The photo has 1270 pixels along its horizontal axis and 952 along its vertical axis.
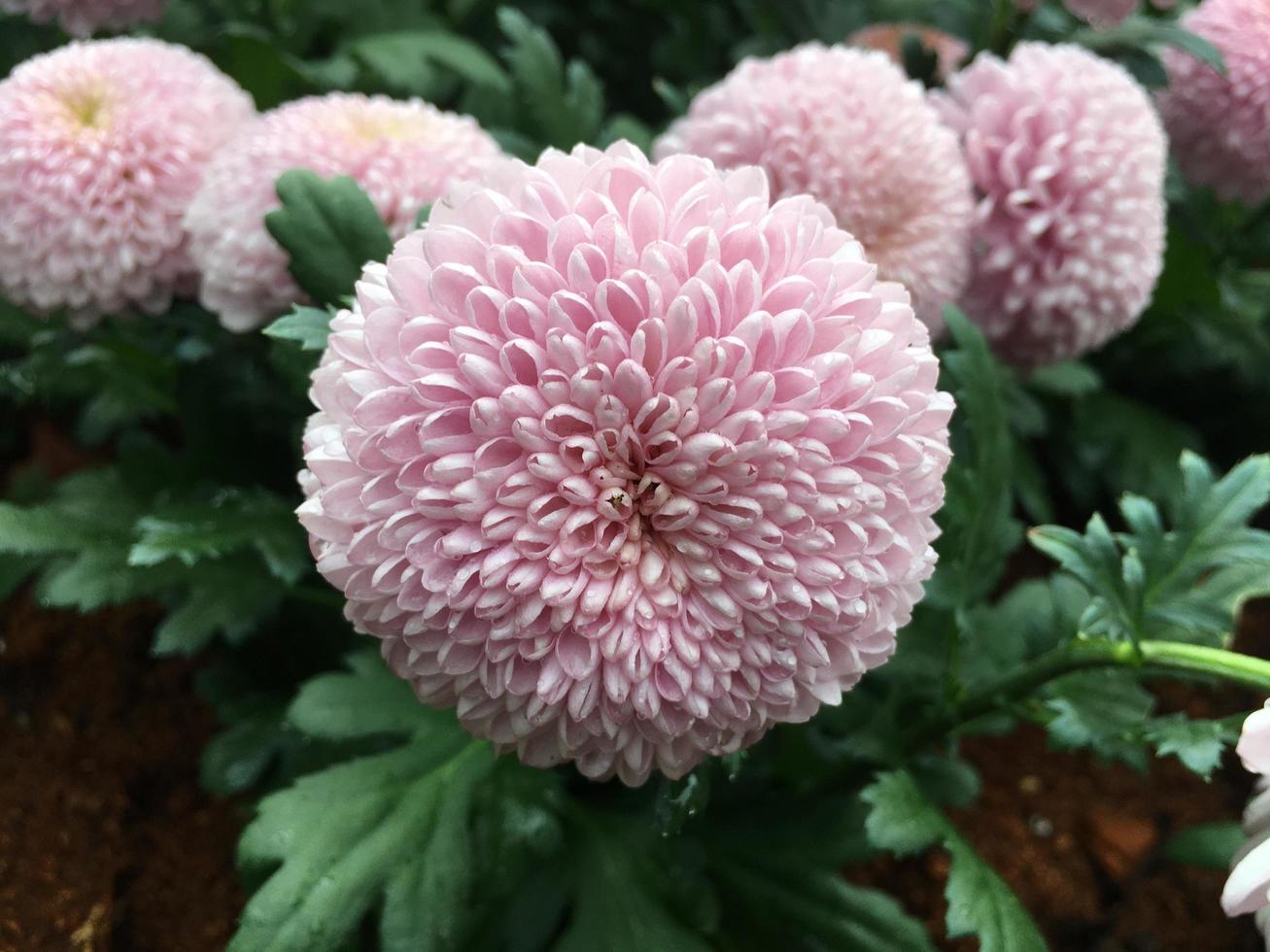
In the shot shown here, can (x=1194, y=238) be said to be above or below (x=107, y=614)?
above

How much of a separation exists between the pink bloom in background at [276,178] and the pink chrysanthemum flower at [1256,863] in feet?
3.00

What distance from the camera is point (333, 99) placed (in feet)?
4.05

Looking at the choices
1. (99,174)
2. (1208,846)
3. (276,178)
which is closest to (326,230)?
(276,178)

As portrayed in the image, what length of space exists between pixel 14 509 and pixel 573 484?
0.82 metres

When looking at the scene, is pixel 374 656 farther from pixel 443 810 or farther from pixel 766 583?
pixel 766 583

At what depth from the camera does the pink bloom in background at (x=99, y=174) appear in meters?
1.15

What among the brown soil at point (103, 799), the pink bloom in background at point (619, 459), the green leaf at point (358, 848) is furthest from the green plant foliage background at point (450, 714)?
the pink bloom in background at point (619, 459)

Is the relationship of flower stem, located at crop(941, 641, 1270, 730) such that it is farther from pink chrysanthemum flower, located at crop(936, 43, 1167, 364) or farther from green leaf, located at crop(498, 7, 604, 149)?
green leaf, located at crop(498, 7, 604, 149)

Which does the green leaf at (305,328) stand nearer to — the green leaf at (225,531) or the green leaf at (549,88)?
the green leaf at (225,531)

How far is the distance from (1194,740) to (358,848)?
33.1 inches

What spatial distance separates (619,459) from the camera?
752 millimetres

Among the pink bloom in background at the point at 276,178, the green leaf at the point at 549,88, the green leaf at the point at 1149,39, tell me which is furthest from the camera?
the green leaf at the point at 549,88

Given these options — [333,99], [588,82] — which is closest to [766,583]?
[333,99]

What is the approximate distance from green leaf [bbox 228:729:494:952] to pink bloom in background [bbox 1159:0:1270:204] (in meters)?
1.36
